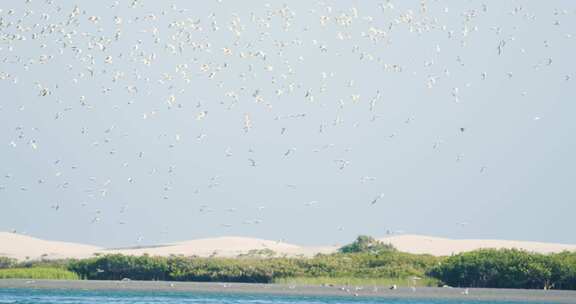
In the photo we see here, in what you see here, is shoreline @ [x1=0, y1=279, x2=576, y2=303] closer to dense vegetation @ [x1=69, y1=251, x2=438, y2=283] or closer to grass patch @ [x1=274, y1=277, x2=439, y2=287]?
grass patch @ [x1=274, y1=277, x2=439, y2=287]

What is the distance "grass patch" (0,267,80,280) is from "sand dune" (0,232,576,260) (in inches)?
1103

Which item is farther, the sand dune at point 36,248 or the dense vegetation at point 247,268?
the sand dune at point 36,248

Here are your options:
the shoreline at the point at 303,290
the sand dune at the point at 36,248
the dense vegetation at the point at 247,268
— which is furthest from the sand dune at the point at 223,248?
the shoreline at the point at 303,290

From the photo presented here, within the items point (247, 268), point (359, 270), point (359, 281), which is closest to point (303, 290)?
point (359, 281)

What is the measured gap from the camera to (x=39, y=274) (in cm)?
9844

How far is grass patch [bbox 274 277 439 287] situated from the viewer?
309ft

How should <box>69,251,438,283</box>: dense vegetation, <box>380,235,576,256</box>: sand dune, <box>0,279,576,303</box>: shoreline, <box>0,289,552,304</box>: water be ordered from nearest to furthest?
<box>0,289,552,304</box>: water, <box>0,279,576,303</box>: shoreline, <box>69,251,438,283</box>: dense vegetation, <box>380,235,576,256</box>: sand dune

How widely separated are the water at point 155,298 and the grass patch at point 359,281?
7.11 metres

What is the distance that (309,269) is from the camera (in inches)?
3976

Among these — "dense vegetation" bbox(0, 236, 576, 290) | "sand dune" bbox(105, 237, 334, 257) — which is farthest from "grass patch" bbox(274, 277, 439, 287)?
"sand dune" bbox(105, 237, 334, 257)

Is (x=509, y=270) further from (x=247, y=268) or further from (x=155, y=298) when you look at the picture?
(x=155, y=298)

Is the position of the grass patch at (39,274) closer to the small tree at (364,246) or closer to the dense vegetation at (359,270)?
the dense vegetation at (359,270)

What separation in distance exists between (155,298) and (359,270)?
22.0m

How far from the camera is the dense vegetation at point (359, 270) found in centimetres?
9229
